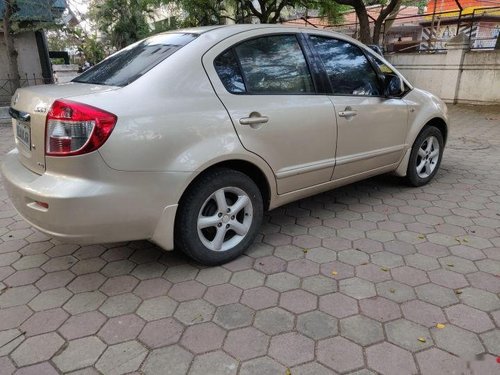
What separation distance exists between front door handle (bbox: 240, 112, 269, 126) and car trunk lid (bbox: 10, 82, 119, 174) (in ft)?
2.75

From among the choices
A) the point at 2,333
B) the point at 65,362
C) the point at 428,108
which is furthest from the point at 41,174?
the point at 428,108

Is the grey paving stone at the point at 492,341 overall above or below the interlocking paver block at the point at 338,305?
above

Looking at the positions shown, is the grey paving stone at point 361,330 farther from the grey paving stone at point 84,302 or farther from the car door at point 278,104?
the grey paving stone at point 84,302

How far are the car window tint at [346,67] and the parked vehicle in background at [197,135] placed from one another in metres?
0.01

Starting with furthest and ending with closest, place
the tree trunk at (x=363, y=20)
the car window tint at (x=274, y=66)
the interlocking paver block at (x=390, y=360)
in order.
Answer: the tree trunk at (x=363, y=20)
the car window tint at (x=274, y=66)
the interlocking paver block at (x=390, y=360)

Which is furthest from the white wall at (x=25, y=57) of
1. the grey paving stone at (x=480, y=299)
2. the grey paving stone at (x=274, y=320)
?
the grey paving stone at (x=480, y=299)

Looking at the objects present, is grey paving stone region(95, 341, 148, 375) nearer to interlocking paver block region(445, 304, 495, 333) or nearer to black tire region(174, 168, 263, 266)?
black tire region(174, 168, 263, 266)

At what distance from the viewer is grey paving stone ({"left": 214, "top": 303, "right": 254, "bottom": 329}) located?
2273mm

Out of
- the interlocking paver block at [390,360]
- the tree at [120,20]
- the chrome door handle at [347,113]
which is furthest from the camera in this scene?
the tree at [120,20]

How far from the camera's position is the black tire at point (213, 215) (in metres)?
2.62

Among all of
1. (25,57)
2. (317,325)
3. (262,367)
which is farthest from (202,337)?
(25,57)

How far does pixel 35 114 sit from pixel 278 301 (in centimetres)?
182

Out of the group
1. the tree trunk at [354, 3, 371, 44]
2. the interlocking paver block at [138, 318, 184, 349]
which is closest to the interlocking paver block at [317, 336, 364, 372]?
the interlocking paver block at [138, 318, 184, 349]

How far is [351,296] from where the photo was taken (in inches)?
98.9
